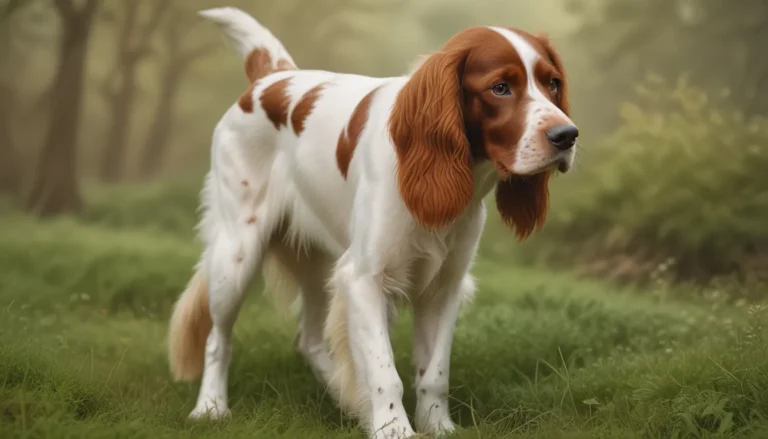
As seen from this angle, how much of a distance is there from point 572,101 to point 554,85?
6350 millimetres

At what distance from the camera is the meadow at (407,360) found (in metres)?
3.01

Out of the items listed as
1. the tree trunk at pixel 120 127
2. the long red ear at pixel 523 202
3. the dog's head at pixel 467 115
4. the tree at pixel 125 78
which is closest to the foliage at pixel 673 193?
the long red ear at pixel 523 202

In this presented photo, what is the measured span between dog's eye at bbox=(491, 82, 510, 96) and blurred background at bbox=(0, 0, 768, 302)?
392 centimetres

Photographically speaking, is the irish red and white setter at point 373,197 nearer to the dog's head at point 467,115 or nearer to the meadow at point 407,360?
the dog's head at point 467,115

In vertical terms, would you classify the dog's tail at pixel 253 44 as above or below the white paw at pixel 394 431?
above

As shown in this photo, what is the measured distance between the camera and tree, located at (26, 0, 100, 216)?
9039mm

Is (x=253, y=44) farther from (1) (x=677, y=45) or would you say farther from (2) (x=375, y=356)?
(1) (x=677, y=45)

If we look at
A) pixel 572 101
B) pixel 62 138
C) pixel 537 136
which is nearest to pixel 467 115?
pixel 537 136

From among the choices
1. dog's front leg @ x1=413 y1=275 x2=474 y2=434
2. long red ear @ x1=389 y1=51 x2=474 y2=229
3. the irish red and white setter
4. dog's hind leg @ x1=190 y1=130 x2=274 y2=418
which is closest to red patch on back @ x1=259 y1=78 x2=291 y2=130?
the irish red and white setter

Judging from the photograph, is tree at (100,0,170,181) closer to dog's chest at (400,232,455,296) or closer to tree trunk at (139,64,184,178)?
tree trunk at (139,64,184,178)

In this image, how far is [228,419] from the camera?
11.2 feet

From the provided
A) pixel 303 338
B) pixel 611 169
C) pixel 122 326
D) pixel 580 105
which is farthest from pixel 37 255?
pixel 580 105

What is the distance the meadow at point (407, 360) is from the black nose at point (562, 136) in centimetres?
97

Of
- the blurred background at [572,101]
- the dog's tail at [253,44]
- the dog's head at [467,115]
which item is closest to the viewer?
the dog's head at [467,115]
